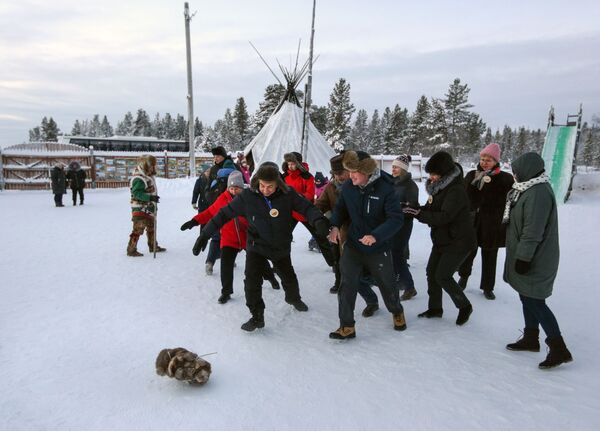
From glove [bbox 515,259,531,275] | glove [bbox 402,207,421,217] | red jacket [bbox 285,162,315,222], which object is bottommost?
glove [bbox 515,259,531,275]

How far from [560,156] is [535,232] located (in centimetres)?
1028

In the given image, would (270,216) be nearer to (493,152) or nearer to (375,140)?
(493,152)

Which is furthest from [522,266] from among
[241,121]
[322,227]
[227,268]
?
[241,121]

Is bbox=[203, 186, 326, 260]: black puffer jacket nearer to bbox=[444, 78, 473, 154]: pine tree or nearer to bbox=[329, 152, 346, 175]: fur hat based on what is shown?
bbox=[329, 152, 346, 175]: fur hat

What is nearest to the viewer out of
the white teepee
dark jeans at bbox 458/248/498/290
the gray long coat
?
the gray long coat

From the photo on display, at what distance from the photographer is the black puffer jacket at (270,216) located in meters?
3.61

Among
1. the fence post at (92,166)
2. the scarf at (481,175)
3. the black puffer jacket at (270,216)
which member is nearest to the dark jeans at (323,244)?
the black puffer jacket at (270,216)

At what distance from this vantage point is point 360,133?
7612 centimetres

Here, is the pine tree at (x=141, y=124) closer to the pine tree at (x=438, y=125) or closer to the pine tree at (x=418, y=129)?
the pine tree at (x=418, y=129)

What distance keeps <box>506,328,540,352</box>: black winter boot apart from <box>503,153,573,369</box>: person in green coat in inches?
8.7

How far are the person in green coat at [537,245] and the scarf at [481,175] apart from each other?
4.34 ft

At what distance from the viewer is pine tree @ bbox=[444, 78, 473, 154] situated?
1638 inches

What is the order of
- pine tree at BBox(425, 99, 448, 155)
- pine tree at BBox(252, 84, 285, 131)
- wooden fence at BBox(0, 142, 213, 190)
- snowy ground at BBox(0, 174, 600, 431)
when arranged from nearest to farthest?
snowy ground at BBox(0, 174, 600, 431)
wooden fence at BBox(0, 142, 213, 190)
pine tree at BBox(252, 84, 285, 131)
pine tree at BBox(425, 99, 448, 155)

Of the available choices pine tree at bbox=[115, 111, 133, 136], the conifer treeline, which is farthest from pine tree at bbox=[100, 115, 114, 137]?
the conifer treeline
